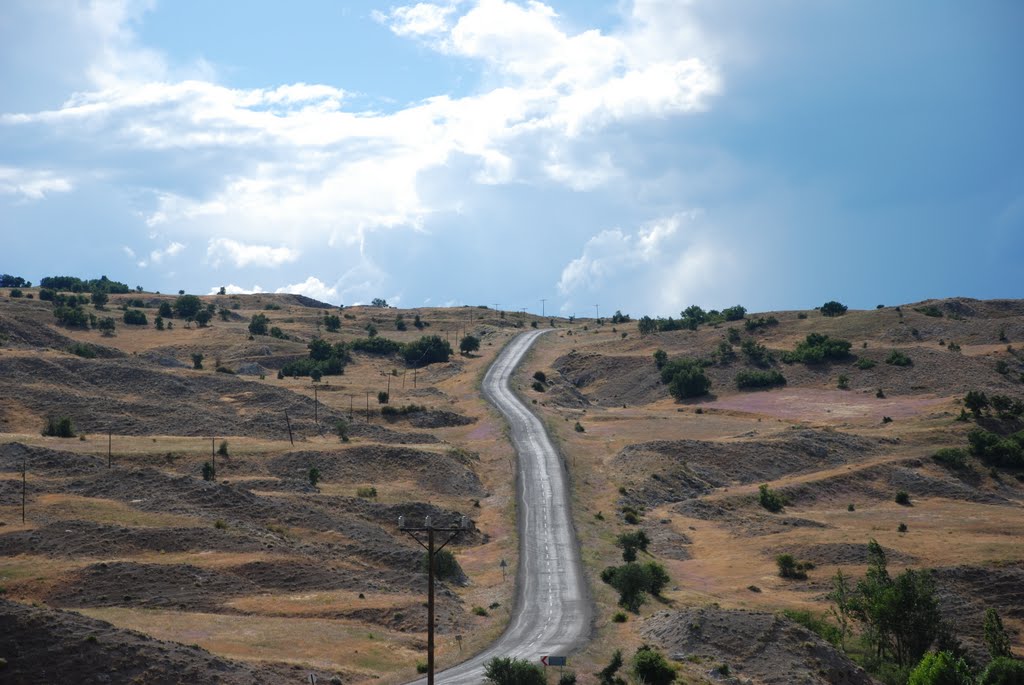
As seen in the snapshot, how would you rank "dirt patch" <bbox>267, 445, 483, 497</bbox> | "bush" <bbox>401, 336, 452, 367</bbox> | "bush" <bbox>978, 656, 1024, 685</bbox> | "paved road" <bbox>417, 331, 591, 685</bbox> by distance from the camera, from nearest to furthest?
1. "bush" <bbox>978, 656, 1024, 685</bbox>
2. "paved road" <bbox>417, 331, 591, 685</bbox>
3. "dirt patch" <bbox>267, 445, 483, 497</bbox>
4. "bush" <bbox>401, 336, 452, 367</bbox>

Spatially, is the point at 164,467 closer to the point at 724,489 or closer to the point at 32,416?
the point at 32,416

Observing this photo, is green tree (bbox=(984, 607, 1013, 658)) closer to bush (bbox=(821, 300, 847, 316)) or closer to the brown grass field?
the brown grass field

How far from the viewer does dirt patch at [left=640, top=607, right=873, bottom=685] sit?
48219 mm

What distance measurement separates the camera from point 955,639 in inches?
2235

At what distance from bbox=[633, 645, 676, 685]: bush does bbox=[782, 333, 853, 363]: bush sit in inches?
4336

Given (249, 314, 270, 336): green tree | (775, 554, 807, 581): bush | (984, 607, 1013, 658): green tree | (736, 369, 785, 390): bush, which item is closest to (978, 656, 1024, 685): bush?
(984, 607, 1013, 658): green tree

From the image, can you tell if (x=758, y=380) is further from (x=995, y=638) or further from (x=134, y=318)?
(x=134, y=318)

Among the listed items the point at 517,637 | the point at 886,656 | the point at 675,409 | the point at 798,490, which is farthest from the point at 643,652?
the point at 675,409

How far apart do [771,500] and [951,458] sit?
23.6 m

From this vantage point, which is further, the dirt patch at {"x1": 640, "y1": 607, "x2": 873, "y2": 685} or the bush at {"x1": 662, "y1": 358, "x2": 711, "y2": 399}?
the bush at {"x1": 662, "y1": 358, "x2": 711, "y2": 399}

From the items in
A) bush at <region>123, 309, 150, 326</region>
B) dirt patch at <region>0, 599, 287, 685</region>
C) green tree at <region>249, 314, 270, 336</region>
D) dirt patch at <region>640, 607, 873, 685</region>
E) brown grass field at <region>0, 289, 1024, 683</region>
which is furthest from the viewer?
green tree at <region>249, 314, 270, 336</region>

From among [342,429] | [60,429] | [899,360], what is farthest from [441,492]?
[899,360]

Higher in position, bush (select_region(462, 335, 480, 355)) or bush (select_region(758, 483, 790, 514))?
bush (select_region(462, 335, 480, 355))

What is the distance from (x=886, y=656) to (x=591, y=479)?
135ft
